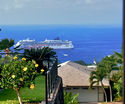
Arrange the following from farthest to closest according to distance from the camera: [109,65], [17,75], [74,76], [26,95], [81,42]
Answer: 1. [81,42]
2. [74,76]
3. [109,65]
4. [26,95]
5. [17,75]

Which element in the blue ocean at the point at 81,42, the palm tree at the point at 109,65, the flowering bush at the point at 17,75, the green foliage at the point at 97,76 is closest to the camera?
the flowering bush at the point at 17,75

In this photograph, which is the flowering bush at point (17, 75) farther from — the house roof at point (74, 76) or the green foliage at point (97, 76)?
the green foliage at point (97, 76)

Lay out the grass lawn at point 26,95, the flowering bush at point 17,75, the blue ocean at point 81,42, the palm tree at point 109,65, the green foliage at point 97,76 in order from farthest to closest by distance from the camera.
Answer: the blue ocean at point 81,42
the palm tree at point 109,65
the green foliage at point 97,76
the grass lawn at point 26,95
the flowering bush at point 17,75

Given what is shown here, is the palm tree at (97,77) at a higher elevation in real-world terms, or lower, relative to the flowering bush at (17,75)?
lower

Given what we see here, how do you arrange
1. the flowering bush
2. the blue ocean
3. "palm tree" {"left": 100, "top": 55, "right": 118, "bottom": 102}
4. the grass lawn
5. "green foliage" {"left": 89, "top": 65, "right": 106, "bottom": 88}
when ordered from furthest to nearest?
the blue ocean → "palm tree" {"left": 100, "top": 55, "right": 118, "bottom": 102} → "green foliage" {"left": 89, "top": 65, "right": 106, "bottom": 88} → the grass lawn → the flowering bush

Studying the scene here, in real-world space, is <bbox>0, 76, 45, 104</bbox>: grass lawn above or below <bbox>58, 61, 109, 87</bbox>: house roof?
above

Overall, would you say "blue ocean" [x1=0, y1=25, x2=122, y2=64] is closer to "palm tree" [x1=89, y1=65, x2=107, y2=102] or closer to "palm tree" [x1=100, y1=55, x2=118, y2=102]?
"palm tree" [x1=100, y1=55, x2=118, y2=102]

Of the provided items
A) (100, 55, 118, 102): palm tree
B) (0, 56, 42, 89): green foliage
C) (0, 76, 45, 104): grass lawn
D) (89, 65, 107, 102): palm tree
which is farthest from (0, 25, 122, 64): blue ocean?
(0, 56, 42, 89): green foliage

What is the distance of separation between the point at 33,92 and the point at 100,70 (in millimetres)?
15146

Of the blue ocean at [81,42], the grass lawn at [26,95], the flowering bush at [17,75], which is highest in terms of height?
the flowering bush at [17,75]

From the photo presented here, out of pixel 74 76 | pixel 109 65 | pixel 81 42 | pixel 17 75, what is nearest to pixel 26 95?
pixel 17 75

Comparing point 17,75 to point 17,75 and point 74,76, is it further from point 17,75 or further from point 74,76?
point 74,76

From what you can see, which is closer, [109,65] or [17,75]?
[17,75]

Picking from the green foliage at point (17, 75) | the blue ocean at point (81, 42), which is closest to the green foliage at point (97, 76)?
the blue ocean at point (81, 42)
